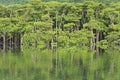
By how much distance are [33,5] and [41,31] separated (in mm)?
9285

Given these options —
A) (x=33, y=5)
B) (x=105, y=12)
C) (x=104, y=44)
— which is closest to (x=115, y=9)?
(x=105, y=12)

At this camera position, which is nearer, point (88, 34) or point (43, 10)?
point (88, 34)

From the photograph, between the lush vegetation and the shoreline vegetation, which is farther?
the shoreline vegetation

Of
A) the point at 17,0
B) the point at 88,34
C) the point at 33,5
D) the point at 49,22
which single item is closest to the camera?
the point at 88,34

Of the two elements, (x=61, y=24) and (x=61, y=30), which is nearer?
(x=61, y=30)

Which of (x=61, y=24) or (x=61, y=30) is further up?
(x=61, y=24)

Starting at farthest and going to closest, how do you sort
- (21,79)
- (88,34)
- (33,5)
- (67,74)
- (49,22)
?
(33,5) → (49,22) → (88,34) → (67,74) → (21,79)

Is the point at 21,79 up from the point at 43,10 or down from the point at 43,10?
down

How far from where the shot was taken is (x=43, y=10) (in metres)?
71.7

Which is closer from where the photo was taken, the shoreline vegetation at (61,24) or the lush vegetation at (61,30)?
the lush vegetation at (61,30)

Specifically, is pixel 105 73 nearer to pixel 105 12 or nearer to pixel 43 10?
pixel 105 12

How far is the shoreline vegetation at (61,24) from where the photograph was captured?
6300 centimetres

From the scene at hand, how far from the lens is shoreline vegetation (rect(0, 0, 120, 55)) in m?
63.0

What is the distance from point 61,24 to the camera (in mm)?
72688
